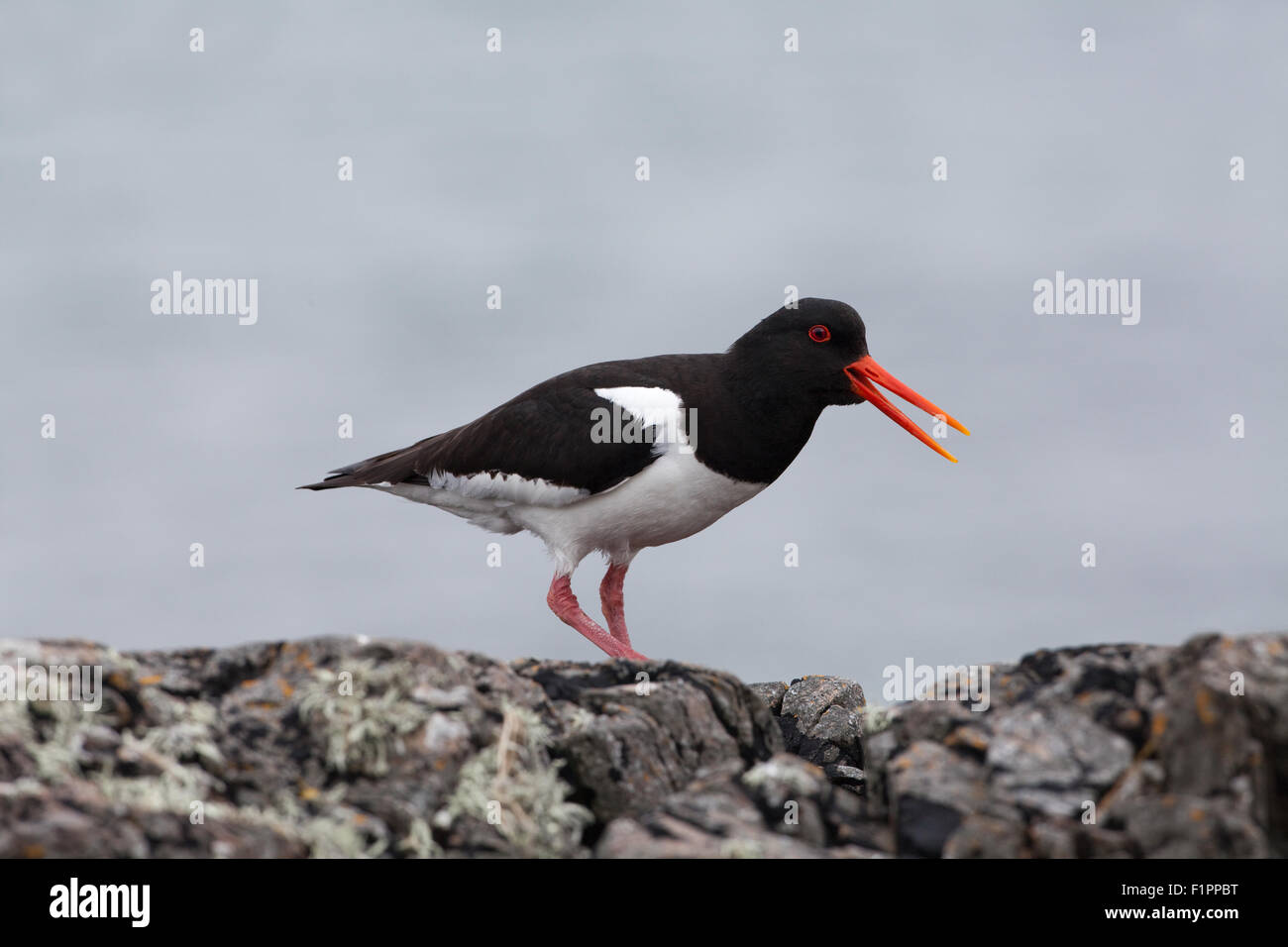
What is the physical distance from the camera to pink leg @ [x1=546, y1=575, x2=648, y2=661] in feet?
29.9

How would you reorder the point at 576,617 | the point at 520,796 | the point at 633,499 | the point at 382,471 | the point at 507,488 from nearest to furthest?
the point at 520,796, the point at 633,499, the point at 576,617, the point at 507,488, the point at 382,471

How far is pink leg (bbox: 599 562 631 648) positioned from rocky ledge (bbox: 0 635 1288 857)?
3.90 m

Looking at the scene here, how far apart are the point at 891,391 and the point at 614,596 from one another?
9.44 ft

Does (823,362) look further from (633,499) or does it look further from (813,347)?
(633,499)

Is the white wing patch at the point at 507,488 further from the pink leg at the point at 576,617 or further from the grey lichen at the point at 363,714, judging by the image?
the grey lichen at the point at 363,714

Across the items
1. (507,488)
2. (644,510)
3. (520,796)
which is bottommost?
(520,796)

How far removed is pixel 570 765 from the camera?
551 cm

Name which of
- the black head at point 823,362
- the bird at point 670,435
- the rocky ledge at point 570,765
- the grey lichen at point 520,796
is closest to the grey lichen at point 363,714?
the rocky ledge at point 570,765

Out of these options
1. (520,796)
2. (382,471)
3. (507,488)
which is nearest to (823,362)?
(507,488)

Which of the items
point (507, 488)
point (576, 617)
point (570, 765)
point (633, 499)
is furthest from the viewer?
point (507, 488)

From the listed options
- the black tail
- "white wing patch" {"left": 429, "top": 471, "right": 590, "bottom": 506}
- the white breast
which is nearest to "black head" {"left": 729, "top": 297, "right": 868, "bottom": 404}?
the white breast

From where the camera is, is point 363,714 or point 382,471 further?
point 382,471

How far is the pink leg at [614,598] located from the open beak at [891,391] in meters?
2.49
